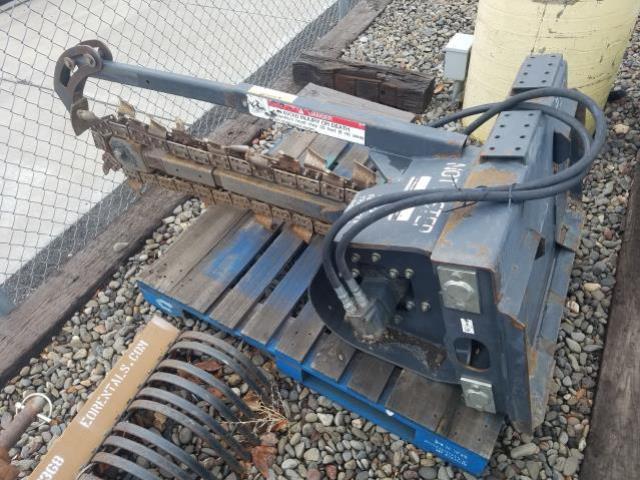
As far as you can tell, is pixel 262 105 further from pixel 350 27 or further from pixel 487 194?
pixel 350 27

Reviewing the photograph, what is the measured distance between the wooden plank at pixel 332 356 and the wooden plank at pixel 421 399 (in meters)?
0.30

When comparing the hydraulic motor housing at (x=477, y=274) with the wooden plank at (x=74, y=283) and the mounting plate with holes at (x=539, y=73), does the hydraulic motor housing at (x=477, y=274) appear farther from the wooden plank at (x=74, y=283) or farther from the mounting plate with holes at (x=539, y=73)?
the wooden plank at (x=74, y=283)

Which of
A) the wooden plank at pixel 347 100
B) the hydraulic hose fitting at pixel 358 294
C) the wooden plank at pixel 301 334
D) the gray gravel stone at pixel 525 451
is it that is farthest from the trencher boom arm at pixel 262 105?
the wooden plank at pixel 347 100

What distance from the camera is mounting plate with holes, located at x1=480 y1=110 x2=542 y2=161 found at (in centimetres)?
215

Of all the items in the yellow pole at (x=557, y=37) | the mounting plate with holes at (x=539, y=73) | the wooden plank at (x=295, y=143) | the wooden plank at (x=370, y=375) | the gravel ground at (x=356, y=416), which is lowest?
the gravel ground at (x=356, y=416)

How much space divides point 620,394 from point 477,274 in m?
1.63

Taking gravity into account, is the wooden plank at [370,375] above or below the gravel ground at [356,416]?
above

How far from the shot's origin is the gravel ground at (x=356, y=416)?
107 inches

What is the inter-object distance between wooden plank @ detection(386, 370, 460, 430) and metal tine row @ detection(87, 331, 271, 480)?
2.43 feet

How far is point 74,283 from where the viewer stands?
3.73m

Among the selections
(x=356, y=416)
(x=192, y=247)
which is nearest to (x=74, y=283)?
(x=192, y=247)

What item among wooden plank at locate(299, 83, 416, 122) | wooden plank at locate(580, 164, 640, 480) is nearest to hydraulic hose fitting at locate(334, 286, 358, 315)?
wooden plank at locate(580, 164, 640, 480)

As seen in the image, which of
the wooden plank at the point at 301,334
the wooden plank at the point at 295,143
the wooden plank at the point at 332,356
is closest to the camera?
the wooden plank at the point at 332,356

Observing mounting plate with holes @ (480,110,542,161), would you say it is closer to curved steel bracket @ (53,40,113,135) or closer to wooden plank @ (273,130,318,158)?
wooden plank @ (273,130,318,158)
